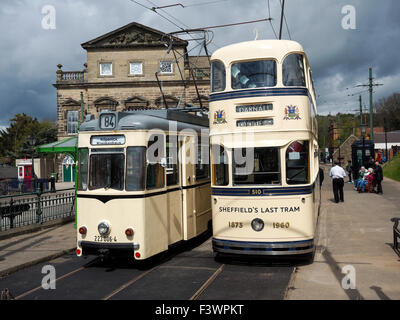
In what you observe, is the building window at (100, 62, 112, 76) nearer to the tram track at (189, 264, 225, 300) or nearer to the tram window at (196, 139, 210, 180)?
the tram window at (196, 139, 210, 180)

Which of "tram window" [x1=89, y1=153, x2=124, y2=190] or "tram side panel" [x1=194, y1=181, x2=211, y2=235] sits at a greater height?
"tram window" [x1=89, y1=153, x2=124, y2=190]

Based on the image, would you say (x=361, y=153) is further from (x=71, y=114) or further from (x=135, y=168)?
(x=71, y=114)

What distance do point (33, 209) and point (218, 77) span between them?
815cm

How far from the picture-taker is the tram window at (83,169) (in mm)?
8711

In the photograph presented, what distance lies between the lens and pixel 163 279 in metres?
7.77

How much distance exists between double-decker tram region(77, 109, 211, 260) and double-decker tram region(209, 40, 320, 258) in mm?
1210

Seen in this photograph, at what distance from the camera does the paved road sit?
22.6ft

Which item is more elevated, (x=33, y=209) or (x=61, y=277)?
(x=33, y=209)

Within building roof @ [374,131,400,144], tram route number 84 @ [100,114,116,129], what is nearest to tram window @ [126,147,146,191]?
tram route number 84 @ [100,114,116,129]

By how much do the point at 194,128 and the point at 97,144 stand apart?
2.83 metres

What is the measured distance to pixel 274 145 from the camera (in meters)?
8.43

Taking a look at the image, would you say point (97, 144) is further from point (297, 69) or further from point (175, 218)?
point (297, 69)

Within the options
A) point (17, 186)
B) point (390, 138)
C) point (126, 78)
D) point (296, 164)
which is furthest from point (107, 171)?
point (390, 138)
